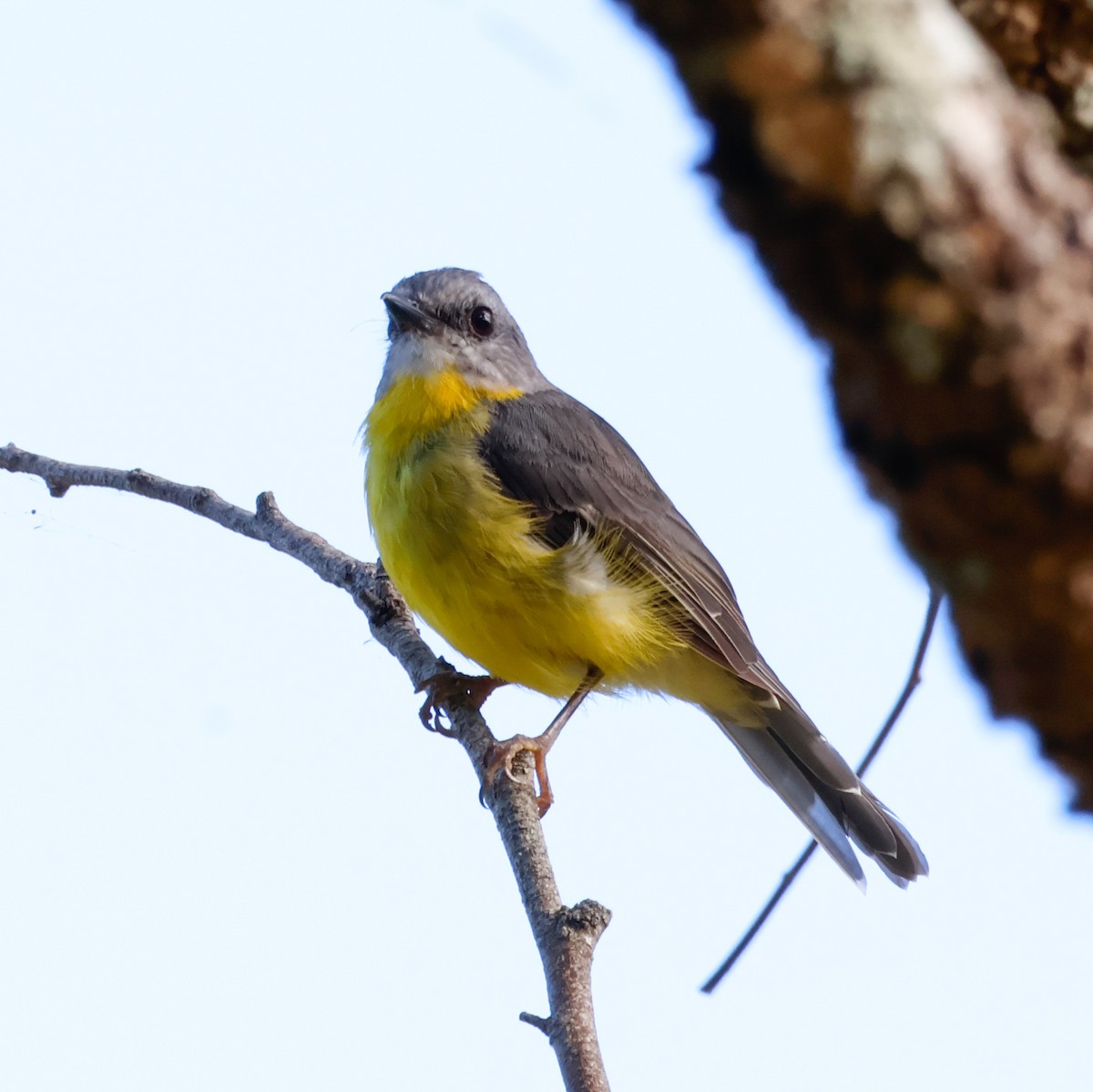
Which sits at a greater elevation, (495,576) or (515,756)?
(495,576)

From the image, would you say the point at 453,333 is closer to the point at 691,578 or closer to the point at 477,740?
the point at 691,578

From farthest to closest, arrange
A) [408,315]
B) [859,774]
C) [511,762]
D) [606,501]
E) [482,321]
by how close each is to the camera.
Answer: [482,321] → [408,315] → [606,501] → [511,762] → [859,774]

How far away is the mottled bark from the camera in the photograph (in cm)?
101

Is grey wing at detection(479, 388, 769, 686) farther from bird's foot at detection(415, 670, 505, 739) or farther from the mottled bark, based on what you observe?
the mottled bark

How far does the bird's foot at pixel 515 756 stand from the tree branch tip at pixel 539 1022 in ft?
3.41

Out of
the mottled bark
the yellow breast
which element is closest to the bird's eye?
the yellow breast

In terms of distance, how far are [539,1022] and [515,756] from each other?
1.64 meters

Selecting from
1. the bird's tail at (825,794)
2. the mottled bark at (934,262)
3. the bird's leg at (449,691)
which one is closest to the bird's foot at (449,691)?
the bird's leg at (449,691)

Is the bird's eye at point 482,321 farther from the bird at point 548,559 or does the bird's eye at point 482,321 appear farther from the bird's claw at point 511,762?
the bird's claw at point 511,762

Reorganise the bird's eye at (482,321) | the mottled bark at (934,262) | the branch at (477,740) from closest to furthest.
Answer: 1. the mottled bark at (934,262)
2. the branch at (477,740)
3. the bird's eye at (482,321)

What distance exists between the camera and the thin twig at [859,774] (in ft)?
7.55

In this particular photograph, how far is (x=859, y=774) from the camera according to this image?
9.16 feet

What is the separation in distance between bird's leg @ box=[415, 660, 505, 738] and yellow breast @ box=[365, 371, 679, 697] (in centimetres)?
10

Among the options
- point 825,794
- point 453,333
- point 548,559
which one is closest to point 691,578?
point 548,559
